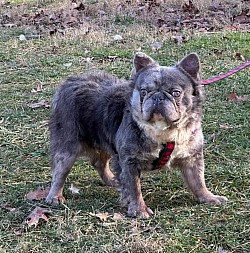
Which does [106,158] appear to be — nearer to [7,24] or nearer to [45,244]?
[45,244]

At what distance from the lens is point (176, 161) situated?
4.92 m

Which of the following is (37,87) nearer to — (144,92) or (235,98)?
(235,98)

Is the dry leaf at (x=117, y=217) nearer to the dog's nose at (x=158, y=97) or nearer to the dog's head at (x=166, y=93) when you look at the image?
the dog's head at (x=166, y=93)

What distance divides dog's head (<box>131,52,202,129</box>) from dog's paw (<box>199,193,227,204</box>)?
0.72 metres

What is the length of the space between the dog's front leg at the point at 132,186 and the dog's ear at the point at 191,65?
2.57 ft

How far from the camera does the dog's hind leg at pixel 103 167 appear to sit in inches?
224

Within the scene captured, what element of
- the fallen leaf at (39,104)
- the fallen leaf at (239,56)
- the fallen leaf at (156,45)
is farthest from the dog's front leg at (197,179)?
the fallen leaf at (156,45)

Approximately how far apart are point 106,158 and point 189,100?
1409mm

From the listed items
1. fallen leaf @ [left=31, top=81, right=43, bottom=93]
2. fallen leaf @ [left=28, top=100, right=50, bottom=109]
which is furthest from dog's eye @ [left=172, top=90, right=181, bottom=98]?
fallen leaf @ [left=31, top=81, right=43, bottom=93]

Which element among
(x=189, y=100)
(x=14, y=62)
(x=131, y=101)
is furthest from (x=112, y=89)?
(x=14, y=62)

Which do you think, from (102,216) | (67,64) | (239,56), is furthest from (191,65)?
(67,64)

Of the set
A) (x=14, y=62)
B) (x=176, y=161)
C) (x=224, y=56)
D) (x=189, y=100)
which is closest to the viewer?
(x=189, y=100)

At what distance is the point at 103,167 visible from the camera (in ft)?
18.8

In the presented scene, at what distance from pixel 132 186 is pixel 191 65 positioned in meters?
1.02
